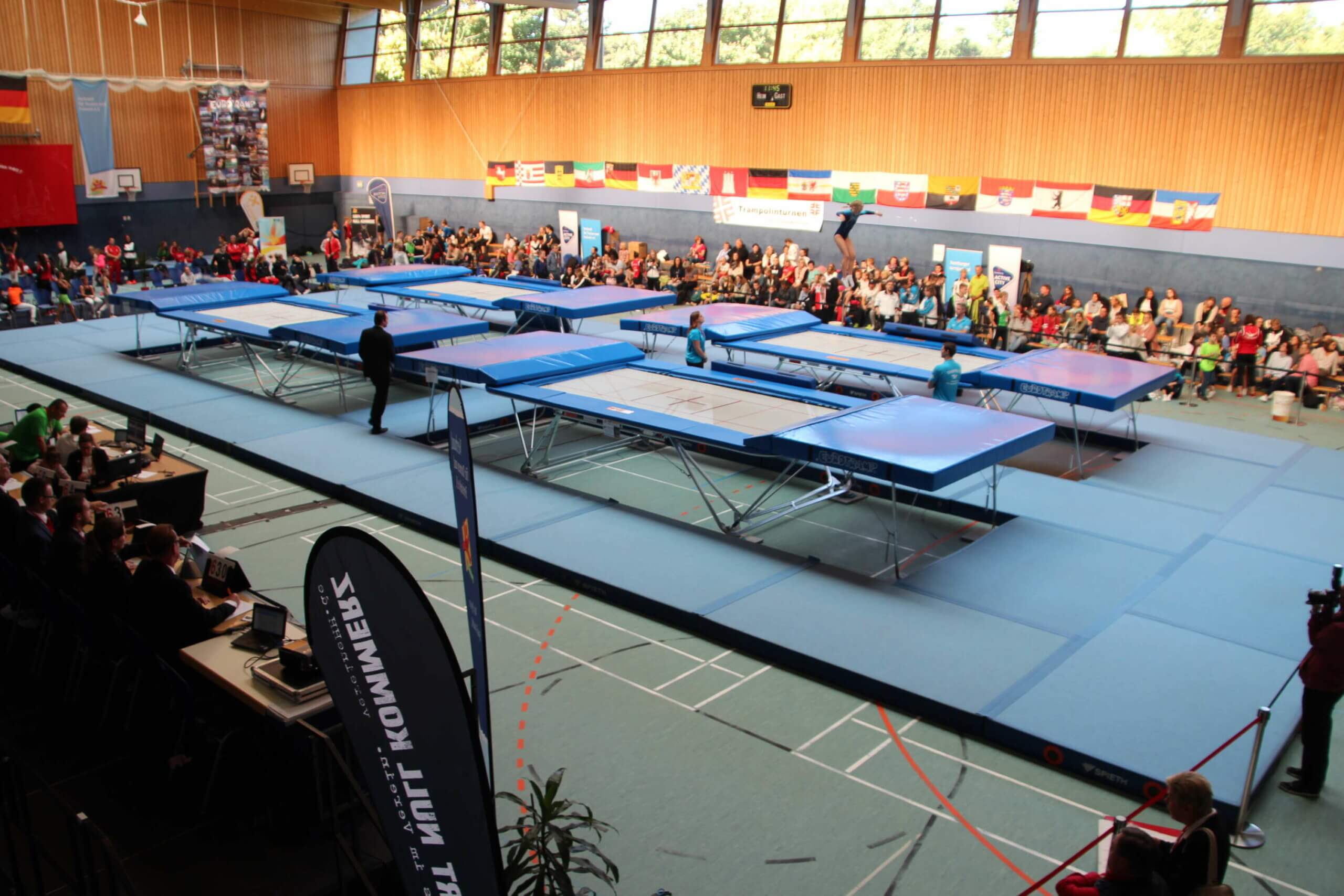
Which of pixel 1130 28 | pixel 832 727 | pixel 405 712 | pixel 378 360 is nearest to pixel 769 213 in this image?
pixel 1130 28

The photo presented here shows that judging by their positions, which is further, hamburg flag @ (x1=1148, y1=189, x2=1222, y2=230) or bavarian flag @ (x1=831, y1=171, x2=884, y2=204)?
bavarian flag @ (x1=831, y1=171, x2=884, y2=204)

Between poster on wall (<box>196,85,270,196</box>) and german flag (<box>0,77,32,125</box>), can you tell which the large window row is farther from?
german flag (<box>0,77,32,125</box>)

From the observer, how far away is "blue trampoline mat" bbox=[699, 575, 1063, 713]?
6.19 meters

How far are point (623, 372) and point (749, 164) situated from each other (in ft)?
39.3

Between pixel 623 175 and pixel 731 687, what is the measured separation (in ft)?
64.1

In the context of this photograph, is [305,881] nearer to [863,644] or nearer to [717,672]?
[717,672]

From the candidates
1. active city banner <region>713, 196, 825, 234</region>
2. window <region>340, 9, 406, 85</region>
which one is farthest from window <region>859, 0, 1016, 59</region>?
window <region>340, 9, 406, 85</region>

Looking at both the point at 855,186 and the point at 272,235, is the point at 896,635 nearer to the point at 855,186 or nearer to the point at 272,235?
the point at 855,186

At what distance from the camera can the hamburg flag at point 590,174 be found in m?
24.4

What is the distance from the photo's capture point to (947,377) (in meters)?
11.0

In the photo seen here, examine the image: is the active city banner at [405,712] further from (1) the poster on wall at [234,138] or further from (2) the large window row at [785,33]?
(1) the poster on wall at [234,138]

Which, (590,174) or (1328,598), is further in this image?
(590,174)

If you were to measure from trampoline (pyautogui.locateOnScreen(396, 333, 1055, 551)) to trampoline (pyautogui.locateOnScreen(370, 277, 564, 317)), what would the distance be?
4.81 meters

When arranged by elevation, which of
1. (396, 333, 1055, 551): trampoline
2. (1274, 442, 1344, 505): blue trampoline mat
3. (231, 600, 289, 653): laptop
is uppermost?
(396, 333, 1055, 551): trampoline
